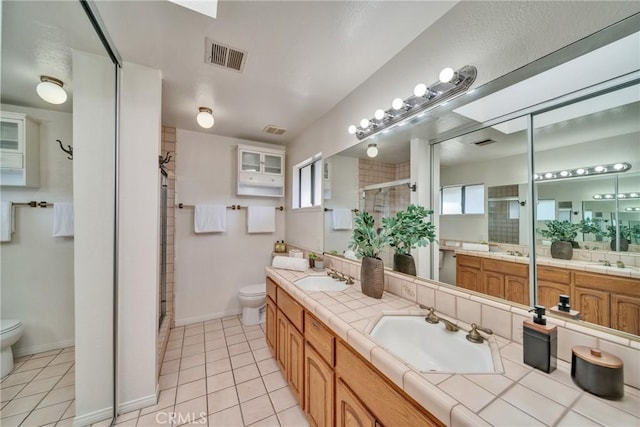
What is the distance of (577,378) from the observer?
0.65 m

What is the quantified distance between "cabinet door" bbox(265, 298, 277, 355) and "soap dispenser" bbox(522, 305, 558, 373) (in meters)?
1.68

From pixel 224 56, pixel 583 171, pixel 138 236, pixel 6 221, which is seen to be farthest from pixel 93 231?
pixel 583 171

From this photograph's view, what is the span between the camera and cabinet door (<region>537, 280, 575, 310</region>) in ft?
2.72

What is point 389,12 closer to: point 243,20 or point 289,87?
point 243,20

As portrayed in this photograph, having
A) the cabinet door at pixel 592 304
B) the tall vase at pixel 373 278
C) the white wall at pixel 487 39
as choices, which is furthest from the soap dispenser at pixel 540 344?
the white wall at pixel 487 39

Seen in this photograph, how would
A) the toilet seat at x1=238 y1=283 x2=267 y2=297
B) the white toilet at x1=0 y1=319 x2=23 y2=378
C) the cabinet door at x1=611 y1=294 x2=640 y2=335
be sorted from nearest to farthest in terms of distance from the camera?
the cabinet door at x1=611 y1=294 x2=640 y2=335, the white toilet at x1=0 y1=319 x2=23 y2=378, the toilet seat at x1=238 y1=283 x2=267 y2=297

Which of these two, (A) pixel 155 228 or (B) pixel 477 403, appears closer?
(B) pixel 477 403

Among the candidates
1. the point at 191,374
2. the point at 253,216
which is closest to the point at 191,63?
the point at 253,216

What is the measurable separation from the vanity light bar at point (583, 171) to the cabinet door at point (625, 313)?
42 centimetres

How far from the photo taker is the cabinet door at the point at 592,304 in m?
0.73

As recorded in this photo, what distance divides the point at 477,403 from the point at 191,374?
2.15m

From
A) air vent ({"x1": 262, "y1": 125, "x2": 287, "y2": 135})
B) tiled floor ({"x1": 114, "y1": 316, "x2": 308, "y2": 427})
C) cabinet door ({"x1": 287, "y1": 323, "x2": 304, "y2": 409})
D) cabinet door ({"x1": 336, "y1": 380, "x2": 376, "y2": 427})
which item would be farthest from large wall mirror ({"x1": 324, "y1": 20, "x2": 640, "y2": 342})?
air vent ({"x1": 262, "y1": 125, "x2": 287, "y2": 135})

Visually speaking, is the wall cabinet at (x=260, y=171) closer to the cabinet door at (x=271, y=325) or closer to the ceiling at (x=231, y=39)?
the ceiling at (x=231, y=39)

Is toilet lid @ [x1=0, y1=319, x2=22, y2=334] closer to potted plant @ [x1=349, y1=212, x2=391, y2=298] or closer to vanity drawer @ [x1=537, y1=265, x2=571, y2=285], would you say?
potted plant @ [x1=349, y1=212, x2=391, y2=298]
